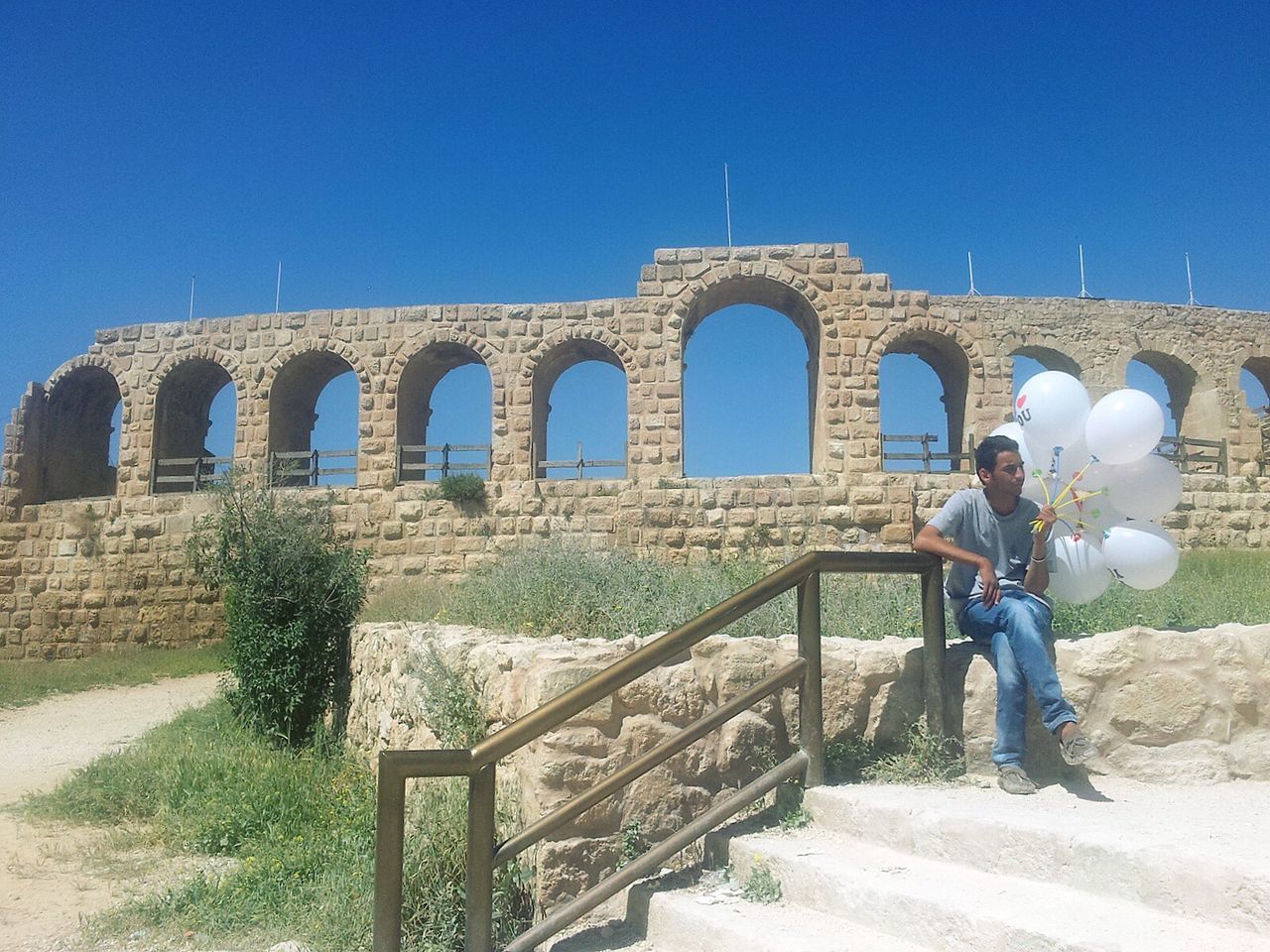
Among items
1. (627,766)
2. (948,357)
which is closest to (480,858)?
(627,766)

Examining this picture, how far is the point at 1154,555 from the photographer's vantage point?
483cm

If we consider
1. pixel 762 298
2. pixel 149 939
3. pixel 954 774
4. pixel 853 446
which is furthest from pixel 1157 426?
pixel 762 298

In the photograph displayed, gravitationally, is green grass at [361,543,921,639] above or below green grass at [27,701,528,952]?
above

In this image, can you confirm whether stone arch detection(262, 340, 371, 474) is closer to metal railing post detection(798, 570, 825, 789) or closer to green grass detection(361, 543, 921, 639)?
green grass detection(361, 543, 921, 639)

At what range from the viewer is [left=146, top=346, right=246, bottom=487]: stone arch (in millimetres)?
15242

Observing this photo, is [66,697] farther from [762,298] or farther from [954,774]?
[954,774]

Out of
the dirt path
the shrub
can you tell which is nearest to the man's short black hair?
the shrub

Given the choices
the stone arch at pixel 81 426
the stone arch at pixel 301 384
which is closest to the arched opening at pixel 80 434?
the stone arch at pixel 81 426

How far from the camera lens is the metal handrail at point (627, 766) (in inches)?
128

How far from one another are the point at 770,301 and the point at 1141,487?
979 cm

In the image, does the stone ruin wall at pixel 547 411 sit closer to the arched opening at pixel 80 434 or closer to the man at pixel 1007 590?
the arched opening at pixel 80 434

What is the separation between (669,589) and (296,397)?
10715mm

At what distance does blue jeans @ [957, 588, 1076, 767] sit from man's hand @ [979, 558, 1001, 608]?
0.04m

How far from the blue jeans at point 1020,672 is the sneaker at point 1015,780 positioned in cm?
3
